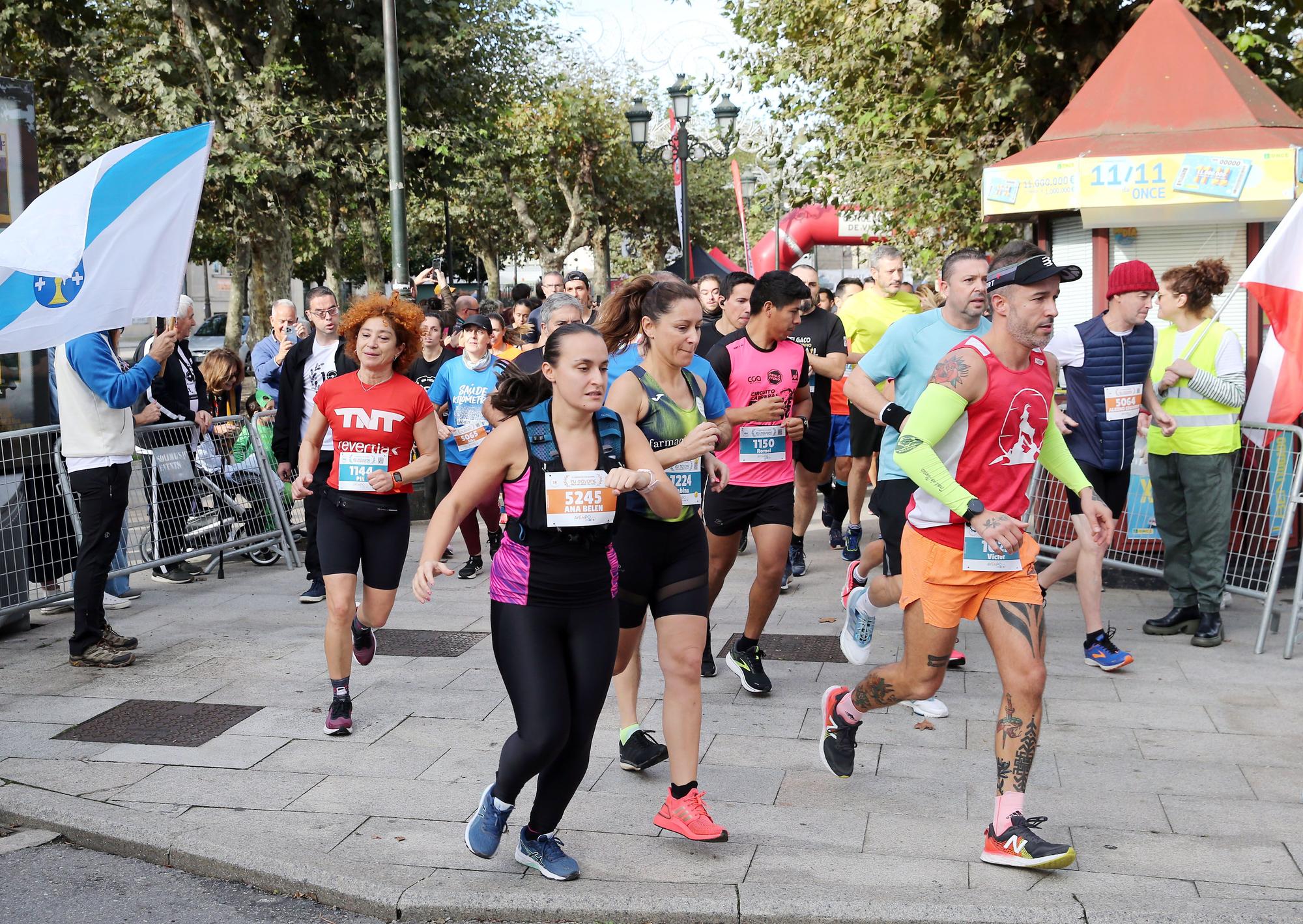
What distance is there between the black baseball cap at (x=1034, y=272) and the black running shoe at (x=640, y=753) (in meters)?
2.22

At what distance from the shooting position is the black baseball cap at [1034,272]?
14.0ft

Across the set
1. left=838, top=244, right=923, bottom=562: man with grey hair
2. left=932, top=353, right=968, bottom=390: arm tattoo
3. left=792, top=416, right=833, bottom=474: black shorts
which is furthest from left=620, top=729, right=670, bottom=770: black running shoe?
left=838, top=244, right=923, bottom=562: man with grey hair

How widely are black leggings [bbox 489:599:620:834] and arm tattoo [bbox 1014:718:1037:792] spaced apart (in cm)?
134

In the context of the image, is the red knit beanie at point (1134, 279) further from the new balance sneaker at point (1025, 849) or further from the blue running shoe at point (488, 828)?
the blue running shoe at point (488, 828)

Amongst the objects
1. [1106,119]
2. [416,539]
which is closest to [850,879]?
[1106,119]

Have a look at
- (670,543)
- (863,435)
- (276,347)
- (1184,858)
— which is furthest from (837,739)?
(276,347)

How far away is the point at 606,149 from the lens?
4300 cm

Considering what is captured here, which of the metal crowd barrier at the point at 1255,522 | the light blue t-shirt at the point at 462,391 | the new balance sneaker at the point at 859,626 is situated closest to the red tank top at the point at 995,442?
the new balance sneaker at the point at 859,626

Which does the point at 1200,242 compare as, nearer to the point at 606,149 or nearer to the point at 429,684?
the point at 429,684

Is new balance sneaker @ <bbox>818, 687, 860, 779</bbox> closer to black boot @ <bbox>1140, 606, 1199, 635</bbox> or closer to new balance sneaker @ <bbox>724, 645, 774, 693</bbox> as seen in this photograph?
new balance sneaker @ <bbox>724, 645, 774, 693</bbox>

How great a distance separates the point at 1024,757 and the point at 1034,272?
1.54m

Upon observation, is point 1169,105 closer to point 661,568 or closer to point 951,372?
point 951,372

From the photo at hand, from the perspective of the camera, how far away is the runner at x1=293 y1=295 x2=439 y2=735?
19.2 feet

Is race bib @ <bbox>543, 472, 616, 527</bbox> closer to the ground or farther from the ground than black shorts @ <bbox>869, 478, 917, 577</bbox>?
farther from the ground
